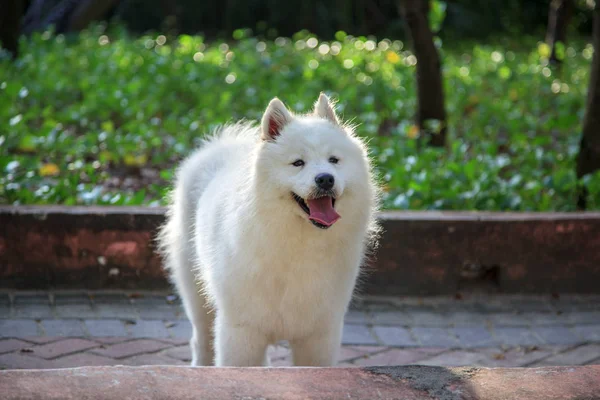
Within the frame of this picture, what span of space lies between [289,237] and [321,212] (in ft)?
0.76

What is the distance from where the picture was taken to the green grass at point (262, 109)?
6918 millimetres

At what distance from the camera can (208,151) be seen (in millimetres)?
4980

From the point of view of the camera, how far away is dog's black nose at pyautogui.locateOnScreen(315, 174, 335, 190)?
11.8 ft

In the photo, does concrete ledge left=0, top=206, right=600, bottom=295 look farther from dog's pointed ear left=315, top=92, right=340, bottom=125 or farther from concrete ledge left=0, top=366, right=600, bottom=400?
concrete ledge left=0, top=366, right=600, bottom=400

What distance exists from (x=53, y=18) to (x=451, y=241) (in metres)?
12.9

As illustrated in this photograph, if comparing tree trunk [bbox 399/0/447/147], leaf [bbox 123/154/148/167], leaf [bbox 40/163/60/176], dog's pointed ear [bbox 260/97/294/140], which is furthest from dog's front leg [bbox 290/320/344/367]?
tree trunk [bbox 399/0/447/147]

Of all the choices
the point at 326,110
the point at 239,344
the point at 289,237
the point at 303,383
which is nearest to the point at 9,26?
the point at 326,110

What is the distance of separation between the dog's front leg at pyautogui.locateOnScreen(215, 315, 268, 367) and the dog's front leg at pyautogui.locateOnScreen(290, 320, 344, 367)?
19 cm

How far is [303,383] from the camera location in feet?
10.4

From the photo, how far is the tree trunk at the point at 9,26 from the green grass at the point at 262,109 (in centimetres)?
29

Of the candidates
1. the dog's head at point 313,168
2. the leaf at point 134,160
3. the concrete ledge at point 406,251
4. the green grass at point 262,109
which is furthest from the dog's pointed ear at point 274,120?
the leaf at point 134,160

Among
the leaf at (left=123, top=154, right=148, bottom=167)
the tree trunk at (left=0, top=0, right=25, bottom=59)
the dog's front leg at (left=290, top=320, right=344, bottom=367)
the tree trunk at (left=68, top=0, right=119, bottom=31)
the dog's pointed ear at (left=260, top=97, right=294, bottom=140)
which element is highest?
the tree trunk at (left=68, top=0, right=119, bottom=31)

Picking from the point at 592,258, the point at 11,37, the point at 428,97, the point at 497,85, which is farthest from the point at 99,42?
the point at 592,258

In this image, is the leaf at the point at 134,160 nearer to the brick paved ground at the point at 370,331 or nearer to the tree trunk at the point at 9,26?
the brick paved ground at the point at 370,331
